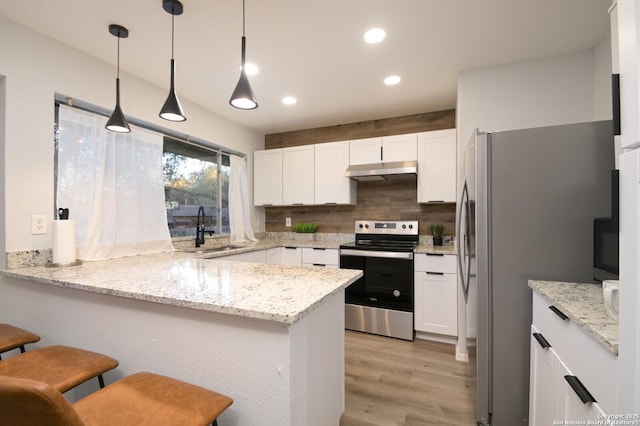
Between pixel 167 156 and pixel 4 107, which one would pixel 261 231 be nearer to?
pixel 167 156

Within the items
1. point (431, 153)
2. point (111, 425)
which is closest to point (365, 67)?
point (431, 153)

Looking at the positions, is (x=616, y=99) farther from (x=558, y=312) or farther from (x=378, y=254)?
(x=378, y=254)

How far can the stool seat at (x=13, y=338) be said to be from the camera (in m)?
1.40

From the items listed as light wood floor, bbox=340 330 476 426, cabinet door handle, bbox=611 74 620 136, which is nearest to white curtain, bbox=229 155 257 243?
light wood floor, bbox=340 330 476 426

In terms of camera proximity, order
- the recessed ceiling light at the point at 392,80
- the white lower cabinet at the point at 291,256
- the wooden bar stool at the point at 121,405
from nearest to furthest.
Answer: the wooden bar stool at the point at 121,405 < the recessed ceiling light at the point at 392,80 < the white lower cabinet at the point at 291,256

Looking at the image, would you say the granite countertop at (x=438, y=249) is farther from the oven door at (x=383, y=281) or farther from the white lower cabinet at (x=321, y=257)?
the white lower cabinet at (x=321, y=257)

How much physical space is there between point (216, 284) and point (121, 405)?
1.73ft

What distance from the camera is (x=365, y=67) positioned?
246 centimetres

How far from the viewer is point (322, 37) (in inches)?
80.5

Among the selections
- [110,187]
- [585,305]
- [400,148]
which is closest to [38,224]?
[110,187]

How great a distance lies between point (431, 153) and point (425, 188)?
39 cm

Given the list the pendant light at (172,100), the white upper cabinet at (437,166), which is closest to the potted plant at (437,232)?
the white upper cabinet at (437,166)

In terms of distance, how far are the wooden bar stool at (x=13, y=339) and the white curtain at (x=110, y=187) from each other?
0.74 m

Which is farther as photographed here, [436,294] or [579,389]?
[436,294]
